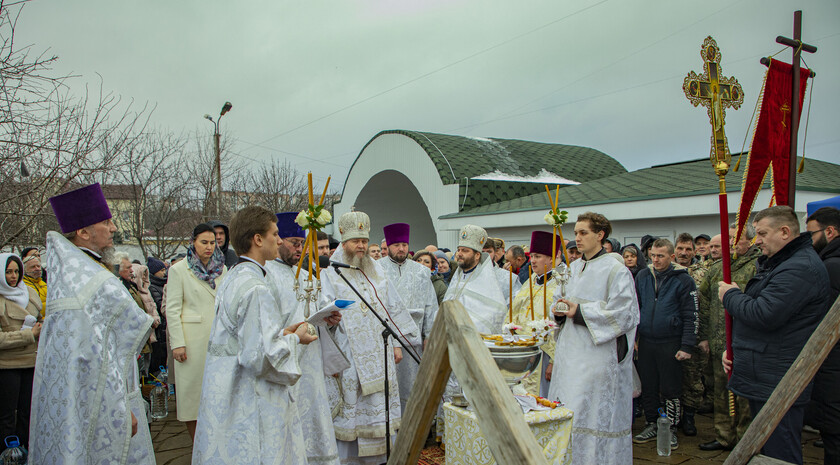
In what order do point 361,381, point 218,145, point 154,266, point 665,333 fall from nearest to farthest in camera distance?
point 361,381 < point 665,333 < point 154,266 < point 218,145

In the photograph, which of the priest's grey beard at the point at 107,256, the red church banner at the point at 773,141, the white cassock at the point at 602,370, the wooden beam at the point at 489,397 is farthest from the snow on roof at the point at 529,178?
the wooden beam at the point at 489,397

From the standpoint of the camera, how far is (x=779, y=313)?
11.4ft

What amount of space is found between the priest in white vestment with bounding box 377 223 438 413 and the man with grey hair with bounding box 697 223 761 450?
9.45 feet

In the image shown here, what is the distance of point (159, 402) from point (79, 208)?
4.25 meters

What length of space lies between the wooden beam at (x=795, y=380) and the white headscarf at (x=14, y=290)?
18.1 feet

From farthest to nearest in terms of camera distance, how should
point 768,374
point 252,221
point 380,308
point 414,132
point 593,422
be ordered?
point 414,132, point 380,308, point 593,422, point 768,374, point 252,221

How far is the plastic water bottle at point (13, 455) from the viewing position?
4.14 meters

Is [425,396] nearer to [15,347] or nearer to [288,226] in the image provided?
[288,226]

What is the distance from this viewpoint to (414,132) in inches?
776

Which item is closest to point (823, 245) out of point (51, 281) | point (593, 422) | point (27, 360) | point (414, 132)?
point (593, 422)

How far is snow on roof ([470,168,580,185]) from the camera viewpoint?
18.4m

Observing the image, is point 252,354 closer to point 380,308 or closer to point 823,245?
point 380,308

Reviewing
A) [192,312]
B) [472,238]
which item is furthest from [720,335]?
[192,312]

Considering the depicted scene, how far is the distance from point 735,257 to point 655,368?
4.59ft
